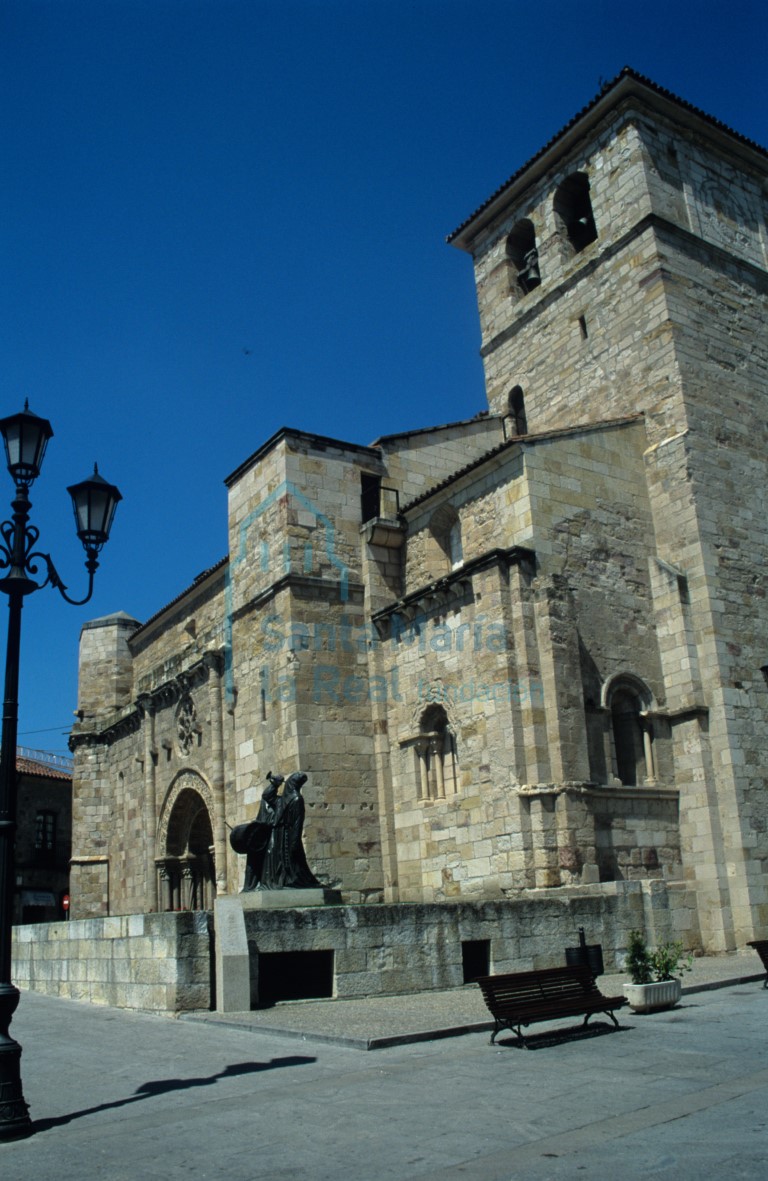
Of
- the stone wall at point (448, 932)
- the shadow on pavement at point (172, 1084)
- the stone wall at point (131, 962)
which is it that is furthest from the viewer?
the stone wall at point (448, 932)

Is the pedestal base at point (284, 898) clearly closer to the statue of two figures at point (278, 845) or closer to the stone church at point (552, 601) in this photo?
the statue of two figures at point (278, 845)

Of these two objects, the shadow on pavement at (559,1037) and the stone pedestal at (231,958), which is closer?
the shadow on pavement at (559,1037)

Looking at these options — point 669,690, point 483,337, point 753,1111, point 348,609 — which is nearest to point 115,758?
point 348,609

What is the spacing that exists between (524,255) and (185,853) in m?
15.9

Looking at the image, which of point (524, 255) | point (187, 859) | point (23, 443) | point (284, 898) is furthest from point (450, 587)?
point (524, 255)

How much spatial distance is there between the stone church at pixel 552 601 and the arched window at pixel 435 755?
0.16ft

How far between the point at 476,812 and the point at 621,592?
4.38 m

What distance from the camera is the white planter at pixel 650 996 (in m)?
9.51

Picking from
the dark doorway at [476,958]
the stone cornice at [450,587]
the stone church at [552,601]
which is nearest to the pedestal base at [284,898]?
the dark doorway at [476,958]

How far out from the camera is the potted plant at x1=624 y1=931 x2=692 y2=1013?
9531mm

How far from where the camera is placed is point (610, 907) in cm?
1349

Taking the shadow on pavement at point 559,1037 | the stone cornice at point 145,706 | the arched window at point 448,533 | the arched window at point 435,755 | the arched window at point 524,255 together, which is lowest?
the shadow on pavement at point 559,1037

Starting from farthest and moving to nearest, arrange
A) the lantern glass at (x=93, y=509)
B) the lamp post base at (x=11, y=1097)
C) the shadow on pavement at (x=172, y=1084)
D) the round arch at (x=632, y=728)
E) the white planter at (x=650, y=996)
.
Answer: the round arch at (x=632, y=728) < the white planter at (x=650, y=996) < the lantern glass at (x=93, y=509) < the shadow on pavement at (x=172, y=1084) < the lamp post base at (x=11, y=1097)

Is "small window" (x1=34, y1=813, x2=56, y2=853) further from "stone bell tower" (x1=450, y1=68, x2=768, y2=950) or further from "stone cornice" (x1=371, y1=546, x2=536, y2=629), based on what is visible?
"stone bell tower" (x1=450, y1=68, x2=768, y2=950)
